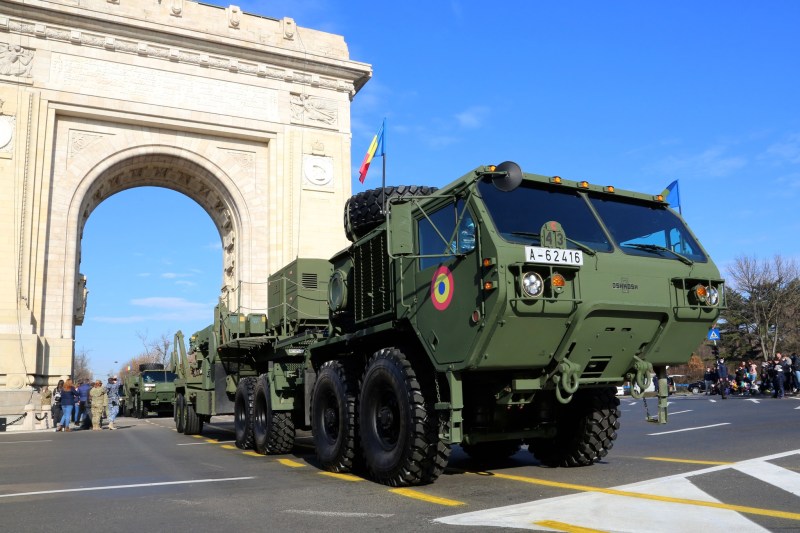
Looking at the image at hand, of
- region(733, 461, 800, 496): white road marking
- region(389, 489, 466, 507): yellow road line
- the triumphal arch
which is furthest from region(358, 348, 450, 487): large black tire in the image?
the triumphal arch

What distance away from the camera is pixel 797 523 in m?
4.34

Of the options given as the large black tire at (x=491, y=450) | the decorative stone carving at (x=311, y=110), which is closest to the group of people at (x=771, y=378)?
the large black tire at (x=491, y=450)

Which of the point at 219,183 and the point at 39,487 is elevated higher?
the point at 219,183

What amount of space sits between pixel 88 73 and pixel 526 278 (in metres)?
24.5

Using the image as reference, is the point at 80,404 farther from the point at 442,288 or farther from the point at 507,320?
the point at 507,320

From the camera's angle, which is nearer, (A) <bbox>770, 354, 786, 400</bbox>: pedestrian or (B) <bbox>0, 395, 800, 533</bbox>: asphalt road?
(B) <bbox>0, 395, 800, 533</bbox>: asphalt road

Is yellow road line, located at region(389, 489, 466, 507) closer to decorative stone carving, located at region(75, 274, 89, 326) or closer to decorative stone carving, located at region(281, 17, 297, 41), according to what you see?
decorative stone carving, located at region(75, 274, 89, 326)

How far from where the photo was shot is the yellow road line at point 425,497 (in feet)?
18.1

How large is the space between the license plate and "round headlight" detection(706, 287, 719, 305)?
65.4 inches

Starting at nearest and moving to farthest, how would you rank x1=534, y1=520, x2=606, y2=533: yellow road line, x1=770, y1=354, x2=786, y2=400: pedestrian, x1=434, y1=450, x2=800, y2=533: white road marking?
1. x1=534, y1=520, x2=606, y2=533: yellow road line
2. x1=434, y1=450, x2=800, y2=533: white road marking
3. x1=770, y1=354, x2=786, y2=400: pedestrian

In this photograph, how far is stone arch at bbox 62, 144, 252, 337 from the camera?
24953 mm

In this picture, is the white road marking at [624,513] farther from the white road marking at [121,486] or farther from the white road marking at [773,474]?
the white road marking at [121,486]

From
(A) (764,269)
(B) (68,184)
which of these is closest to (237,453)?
(B) (68,184)

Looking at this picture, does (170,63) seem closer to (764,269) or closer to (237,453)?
(237,453)
